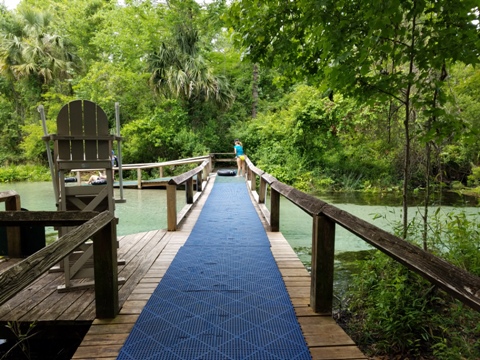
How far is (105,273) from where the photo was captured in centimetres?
221

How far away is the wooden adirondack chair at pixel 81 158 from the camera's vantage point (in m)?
2.77

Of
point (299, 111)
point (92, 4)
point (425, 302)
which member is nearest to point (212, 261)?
point (425, 302)

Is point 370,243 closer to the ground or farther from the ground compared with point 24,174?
farther from the ground

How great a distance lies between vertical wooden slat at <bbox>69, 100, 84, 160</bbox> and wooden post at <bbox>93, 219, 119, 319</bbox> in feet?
3.08

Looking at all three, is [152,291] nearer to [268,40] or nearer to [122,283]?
[122,283]

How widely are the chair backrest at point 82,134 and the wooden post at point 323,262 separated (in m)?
2.02

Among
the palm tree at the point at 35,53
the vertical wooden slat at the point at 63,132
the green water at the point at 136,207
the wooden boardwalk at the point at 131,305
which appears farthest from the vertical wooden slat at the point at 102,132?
the palm tree at the point at 35,53

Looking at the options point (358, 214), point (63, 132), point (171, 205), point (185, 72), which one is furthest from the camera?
point (185, 72)

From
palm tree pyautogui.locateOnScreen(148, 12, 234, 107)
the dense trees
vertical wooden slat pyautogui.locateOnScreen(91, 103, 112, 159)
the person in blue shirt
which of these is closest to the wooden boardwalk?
vertical wooden slat pyautogui.locateOnScreen(91, 103, 112, 159)

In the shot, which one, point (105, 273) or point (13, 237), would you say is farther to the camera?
point (13, 237)

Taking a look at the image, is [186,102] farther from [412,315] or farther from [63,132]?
[412,315]

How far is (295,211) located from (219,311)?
675 centimetres

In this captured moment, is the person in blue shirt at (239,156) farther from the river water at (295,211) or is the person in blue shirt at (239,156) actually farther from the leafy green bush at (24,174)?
the leafy green bush at (24,174)

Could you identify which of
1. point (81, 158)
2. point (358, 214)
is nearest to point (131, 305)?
point (81, 158)
